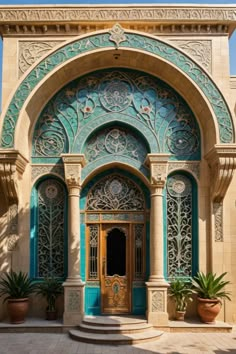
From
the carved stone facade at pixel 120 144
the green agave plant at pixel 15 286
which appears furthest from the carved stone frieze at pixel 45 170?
the green agave plant at pixel 15 286

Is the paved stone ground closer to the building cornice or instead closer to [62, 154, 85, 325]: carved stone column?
[62, 154, 85, 325]: carved stone column

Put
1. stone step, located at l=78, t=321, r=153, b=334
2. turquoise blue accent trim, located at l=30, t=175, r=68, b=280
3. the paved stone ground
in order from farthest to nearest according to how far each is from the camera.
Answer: turquoise blue accent trim, located at l=30, t=175, r=68, b=280 < stone step, located at l=78, t=321, r=153, b=334 < the paved stone ground

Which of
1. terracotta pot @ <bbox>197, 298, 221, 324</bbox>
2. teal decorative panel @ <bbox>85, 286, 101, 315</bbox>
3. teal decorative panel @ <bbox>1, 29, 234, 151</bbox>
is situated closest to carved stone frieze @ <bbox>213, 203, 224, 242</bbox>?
terracotta pot @ <bbox>197, 298, 221, 324</bbox>

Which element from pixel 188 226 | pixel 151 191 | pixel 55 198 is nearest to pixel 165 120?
pixel 151 191

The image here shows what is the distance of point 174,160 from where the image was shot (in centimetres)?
953

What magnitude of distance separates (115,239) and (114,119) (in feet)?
8.84

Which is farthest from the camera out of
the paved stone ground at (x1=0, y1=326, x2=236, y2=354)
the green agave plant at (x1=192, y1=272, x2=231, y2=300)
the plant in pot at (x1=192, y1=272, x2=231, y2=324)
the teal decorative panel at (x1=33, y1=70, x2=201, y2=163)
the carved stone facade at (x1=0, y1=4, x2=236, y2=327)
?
the teal decorative panel at (x1=33, y1=70, x2=201, y2=163)

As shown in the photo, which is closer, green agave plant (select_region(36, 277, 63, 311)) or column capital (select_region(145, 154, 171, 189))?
green agave plant (select_region(36, 277, 63, 311))

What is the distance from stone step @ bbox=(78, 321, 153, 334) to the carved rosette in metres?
2.76

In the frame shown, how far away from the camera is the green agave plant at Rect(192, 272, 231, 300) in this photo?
872 cm

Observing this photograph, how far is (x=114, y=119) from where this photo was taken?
9.46m

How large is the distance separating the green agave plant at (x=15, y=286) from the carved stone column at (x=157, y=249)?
251 centimetres

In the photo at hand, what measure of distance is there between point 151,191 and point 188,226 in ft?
3.83

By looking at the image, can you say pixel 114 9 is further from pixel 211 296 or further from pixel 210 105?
pixel 211 296
